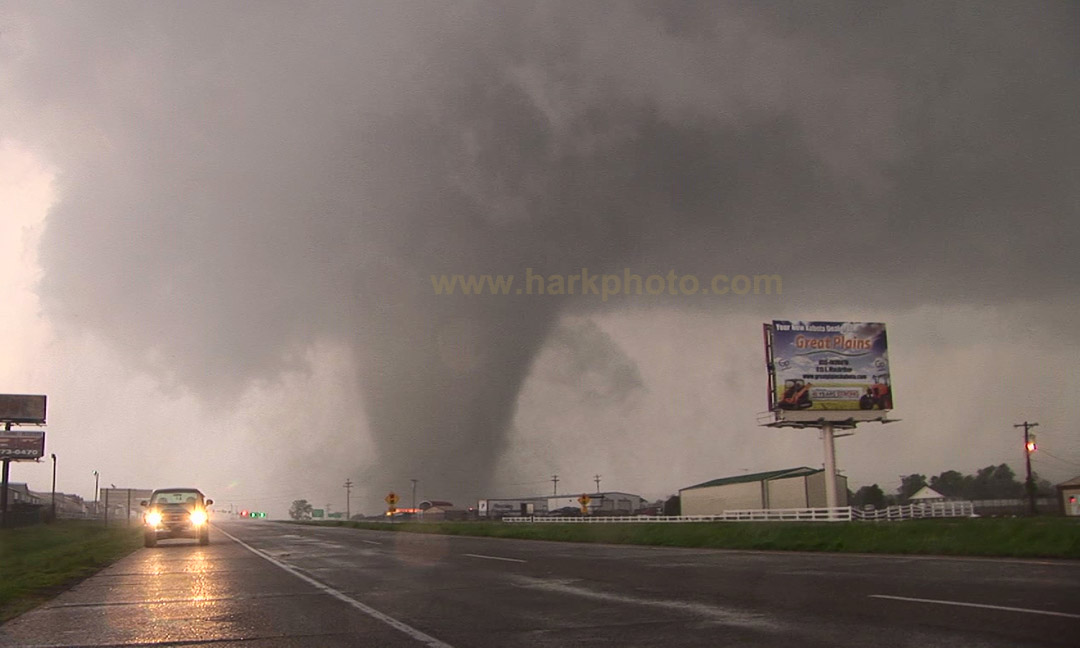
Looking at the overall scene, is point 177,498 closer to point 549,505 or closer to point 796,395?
point 796,395

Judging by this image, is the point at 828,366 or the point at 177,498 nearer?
the point at 177,498

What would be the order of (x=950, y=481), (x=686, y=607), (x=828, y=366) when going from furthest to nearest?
(x=950, y=481) < (x=828, y=366) < (x=686, y=607)

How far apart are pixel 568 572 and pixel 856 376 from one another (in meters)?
44.0

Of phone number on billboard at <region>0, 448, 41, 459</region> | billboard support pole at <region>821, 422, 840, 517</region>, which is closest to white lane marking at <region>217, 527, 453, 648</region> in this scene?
billboard support pole at <region>821, 422, 840, 517</region>

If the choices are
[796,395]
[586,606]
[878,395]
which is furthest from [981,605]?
[878,395]

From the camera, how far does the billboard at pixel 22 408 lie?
75.1 metres

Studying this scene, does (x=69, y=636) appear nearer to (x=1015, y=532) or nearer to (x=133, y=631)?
(x=133, y=631)

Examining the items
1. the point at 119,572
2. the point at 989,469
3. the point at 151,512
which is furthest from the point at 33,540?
the point at 989,469

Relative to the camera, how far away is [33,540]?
46.1m

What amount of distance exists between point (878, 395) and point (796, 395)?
19.4 feet

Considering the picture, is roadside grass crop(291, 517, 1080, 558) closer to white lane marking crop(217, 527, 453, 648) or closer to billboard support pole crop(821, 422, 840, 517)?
white lane marking crop(217, 527, 453, 648)

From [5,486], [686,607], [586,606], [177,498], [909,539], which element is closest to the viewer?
[686,607]

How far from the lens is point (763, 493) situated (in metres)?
74.5

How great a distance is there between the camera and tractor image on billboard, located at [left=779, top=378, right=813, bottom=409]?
5375 centimetres
